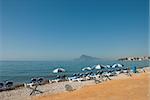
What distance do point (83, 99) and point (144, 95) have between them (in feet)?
10.9

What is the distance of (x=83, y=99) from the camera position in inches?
552

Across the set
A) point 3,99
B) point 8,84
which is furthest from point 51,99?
point 8,84

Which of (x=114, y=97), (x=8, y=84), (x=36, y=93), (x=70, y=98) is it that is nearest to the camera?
(x=114, y=97)

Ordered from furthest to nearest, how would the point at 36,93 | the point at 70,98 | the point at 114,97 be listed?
the point at 36,93, the point at 70,98, the point at 114,97

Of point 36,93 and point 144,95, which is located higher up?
point 144,95

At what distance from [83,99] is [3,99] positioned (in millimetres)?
9327

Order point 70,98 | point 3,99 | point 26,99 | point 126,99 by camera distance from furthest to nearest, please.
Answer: point 3,99 < point 26,99 < point 70,98 < point 126,99

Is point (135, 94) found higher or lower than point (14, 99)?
higher

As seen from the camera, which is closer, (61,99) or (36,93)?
(61,99)

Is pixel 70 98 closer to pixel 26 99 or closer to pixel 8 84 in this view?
pixel 26 99

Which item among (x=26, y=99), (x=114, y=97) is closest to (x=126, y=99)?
(x=114, y=97)

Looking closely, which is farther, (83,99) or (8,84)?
(8,84)

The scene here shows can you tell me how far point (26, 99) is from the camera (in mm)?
18906

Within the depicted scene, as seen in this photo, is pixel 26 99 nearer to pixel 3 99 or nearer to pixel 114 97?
pixel 3 99
